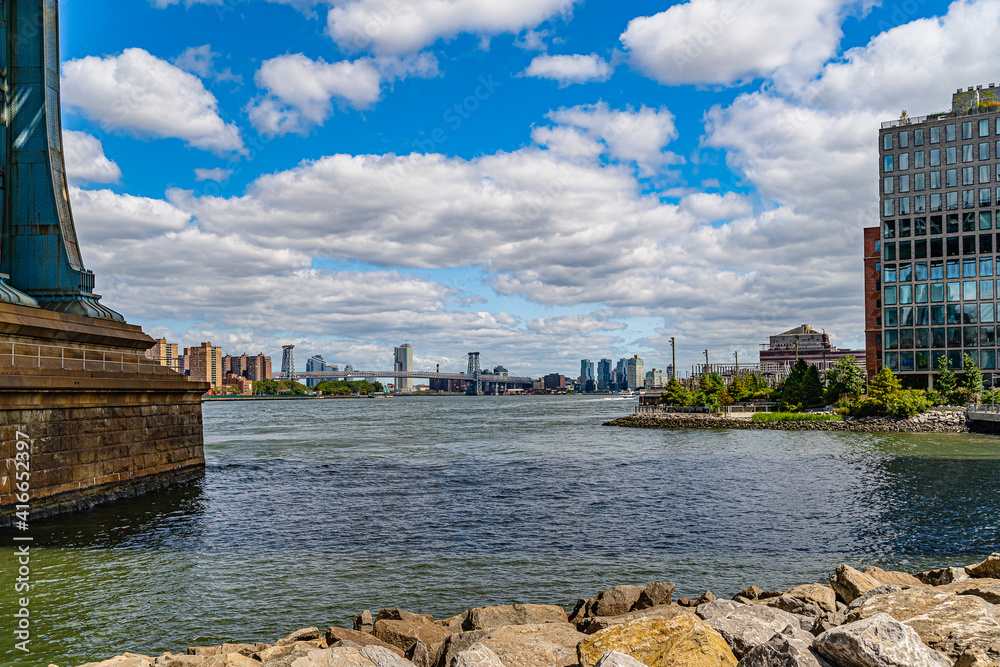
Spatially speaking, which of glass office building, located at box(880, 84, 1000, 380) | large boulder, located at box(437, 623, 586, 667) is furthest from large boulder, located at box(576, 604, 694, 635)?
glass office building, located at box(880, 84, 1000, 380)

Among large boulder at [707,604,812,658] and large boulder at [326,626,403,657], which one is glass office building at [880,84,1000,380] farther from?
large boulder at [326,626,403,657]

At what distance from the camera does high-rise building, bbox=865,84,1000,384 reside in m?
92.1

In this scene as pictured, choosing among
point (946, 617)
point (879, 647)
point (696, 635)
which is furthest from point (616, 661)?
point (946, 617)

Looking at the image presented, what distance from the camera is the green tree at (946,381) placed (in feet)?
271

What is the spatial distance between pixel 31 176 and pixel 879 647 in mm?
36440

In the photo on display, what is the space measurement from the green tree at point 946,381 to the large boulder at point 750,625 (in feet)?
282

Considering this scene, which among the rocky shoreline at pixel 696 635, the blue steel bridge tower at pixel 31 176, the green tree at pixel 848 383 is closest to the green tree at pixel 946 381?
the green tree at pixel 848 383

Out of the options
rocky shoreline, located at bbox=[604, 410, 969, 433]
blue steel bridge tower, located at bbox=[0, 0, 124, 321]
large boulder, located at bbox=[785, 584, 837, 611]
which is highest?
blue steel bridge tower, located at bbox=[0, 0, 124, 321]

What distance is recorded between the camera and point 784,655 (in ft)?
23.7

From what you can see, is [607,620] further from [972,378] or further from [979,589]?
[972,378]

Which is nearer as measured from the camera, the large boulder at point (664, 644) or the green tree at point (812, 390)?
the large boulder at point (664, 644)

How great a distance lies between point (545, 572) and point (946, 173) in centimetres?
10163

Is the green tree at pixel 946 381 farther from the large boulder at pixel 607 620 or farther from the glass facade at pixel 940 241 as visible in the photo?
the large boulder at pixel 607 620

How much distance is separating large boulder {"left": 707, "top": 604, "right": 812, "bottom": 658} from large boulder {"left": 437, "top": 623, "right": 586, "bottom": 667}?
6.42 ft
